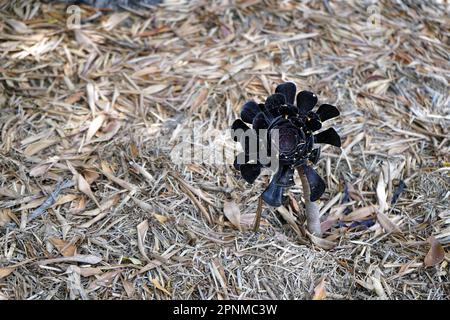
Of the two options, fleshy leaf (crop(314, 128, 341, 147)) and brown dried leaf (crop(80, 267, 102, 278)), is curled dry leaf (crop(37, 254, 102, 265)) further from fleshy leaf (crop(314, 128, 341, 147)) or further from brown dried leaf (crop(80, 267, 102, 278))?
fleshy leaf (crop(314, 128, 341, 147))

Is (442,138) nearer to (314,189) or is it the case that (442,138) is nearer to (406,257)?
(406,257)

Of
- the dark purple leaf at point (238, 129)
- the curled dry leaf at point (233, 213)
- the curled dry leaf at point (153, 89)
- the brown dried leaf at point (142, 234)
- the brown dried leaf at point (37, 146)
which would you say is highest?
the dark purple leaf at point (238, 129)

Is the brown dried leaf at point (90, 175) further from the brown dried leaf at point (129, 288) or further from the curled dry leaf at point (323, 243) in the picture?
the curled dry leaf at point (323, 243)

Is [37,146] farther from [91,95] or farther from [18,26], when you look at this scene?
[18,26]

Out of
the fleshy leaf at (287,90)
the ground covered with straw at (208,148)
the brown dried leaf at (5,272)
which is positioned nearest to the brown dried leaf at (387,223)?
the ground covered with straw at (208,148)

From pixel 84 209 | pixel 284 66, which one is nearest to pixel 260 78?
pixel 284 66

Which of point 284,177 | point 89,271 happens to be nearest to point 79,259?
point 89,271
